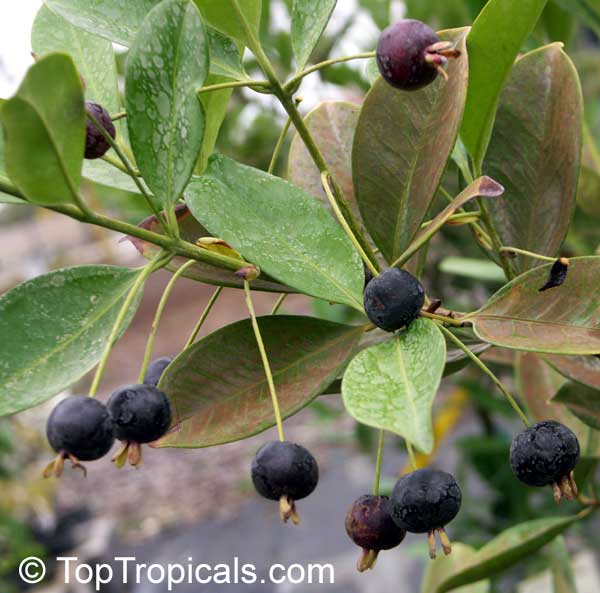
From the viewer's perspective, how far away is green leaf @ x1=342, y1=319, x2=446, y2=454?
1.26 ft

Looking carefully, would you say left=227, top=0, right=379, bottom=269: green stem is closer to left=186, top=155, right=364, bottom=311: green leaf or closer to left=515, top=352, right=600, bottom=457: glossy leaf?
left=186, top=155, right=364, bottom=311: green leaf

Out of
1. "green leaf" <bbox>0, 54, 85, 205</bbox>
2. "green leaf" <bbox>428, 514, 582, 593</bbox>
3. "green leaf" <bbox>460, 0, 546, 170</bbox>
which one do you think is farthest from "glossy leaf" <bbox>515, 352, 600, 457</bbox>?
"green leaf" <bbox>0, 54, 85, 205</bbox>

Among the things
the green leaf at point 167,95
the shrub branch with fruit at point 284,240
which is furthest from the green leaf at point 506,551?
the green leaf at point 167,95

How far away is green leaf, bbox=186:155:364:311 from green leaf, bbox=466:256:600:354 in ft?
0.28

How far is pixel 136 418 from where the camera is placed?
1.59ft

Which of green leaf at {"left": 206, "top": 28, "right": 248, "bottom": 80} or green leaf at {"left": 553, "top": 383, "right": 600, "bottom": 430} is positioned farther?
green leaf at {"left": 553, "top": 383, "right": 600, "bottom": 430}

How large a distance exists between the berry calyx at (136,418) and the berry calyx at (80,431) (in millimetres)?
10

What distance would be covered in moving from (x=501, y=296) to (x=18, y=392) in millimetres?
299

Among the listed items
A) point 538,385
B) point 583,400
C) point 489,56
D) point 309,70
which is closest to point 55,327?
point 309,70

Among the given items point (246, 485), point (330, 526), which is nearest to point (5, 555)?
point (330, 526)

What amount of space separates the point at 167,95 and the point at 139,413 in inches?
7.5

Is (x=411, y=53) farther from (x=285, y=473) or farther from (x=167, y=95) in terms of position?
(x=285, y=473)

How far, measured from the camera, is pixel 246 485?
18.1 feet

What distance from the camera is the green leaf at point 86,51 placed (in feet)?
1.98
